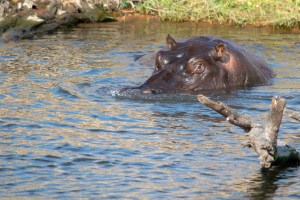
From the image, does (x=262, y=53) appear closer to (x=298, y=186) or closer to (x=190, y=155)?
(x=190, y=155)

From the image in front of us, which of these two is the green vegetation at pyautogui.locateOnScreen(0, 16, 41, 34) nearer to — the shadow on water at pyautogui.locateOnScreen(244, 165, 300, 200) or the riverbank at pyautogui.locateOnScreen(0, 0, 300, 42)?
the riverbank at pyautogui.locateOnScreen(0, 0, 300, 42)

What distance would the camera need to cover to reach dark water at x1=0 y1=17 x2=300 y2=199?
572 cm

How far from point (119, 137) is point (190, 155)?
859 mm

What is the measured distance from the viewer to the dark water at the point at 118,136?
18.8ft

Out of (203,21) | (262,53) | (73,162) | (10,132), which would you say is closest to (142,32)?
(203,21)

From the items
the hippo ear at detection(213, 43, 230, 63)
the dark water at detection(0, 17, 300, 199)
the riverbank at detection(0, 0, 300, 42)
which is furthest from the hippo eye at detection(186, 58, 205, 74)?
the riverbank at detection(0, 0, 300, 42)

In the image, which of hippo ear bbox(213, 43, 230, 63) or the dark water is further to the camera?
hippo ear bbox(213, 43, 230, 63)

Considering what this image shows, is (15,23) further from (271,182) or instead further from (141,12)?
(271,182)

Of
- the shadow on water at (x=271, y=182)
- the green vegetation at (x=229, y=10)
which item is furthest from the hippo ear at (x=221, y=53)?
the green vegetation at (x=229, y=10)

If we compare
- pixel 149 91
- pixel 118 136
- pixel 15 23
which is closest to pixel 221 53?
pixel 149 91

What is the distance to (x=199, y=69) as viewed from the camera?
9.46m

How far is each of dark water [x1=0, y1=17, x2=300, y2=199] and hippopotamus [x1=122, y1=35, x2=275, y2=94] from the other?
29 cm

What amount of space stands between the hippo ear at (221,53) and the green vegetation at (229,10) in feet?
17.7

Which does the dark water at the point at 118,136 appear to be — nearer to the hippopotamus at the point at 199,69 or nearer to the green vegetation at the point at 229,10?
the hippopotamus at the point at 199,69
